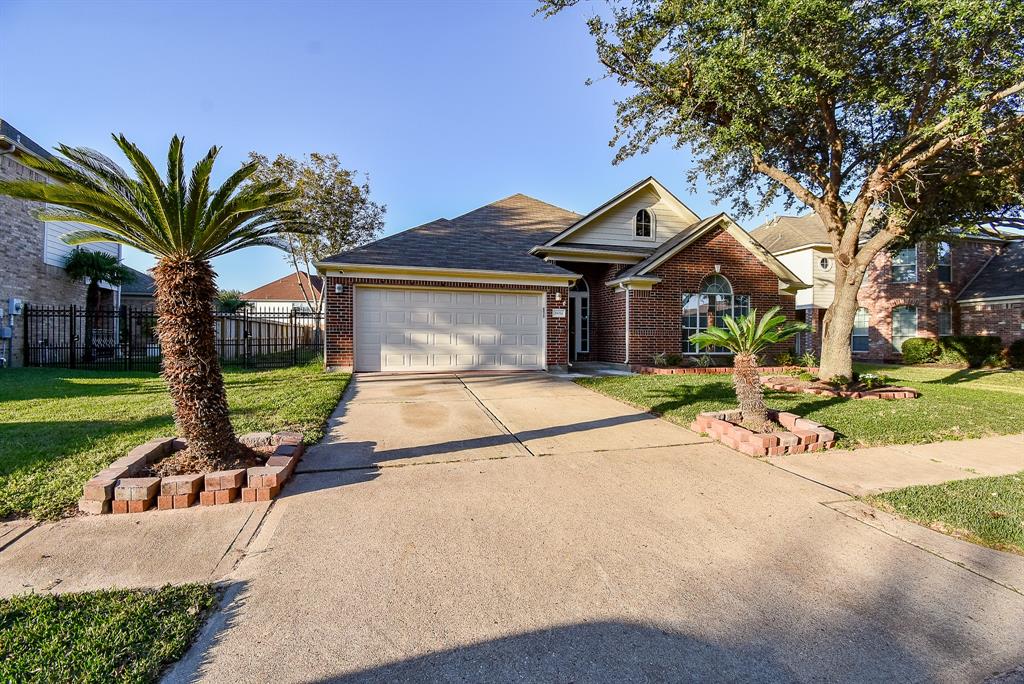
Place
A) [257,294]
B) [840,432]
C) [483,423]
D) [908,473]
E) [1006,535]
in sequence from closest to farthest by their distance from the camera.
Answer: [1006,535] < [908,473] < [840,432] < [483,423] < [257,294]

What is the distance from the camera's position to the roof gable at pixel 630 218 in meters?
14.9

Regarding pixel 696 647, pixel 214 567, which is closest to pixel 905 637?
pixel 696 647

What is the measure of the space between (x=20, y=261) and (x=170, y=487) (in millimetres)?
16370

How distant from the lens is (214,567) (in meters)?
2.84

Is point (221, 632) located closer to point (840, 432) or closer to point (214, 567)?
point (214, 567)

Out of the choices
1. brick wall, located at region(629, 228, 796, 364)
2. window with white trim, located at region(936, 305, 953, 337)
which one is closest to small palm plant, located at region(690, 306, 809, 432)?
brick wall, located at region(629, 228, 796, 364)

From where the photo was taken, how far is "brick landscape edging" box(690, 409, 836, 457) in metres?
5.32

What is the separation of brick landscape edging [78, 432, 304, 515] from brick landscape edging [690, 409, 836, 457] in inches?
193

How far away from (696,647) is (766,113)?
37.9 ft

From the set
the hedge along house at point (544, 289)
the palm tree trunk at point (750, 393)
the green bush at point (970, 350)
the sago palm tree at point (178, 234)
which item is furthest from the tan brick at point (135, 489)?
the green bush at point (970, 350)

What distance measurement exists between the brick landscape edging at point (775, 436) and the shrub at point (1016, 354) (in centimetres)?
1825

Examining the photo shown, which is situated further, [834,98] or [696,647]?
[834,98]

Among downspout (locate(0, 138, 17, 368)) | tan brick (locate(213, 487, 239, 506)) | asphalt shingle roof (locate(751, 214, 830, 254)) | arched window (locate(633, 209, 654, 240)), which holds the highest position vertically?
asphalt shingle roof (locate(751, 214, 830, 254))

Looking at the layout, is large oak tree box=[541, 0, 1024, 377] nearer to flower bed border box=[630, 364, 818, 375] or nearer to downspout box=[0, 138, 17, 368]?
flower bed border box=[630, 364, 818, 375]
